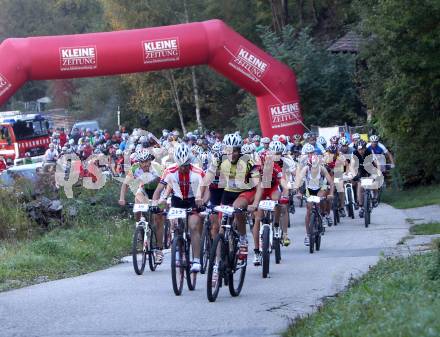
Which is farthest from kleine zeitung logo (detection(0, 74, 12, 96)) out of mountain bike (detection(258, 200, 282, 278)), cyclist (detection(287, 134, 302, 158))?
mountain bike (detection(258, 200, 282, 278))

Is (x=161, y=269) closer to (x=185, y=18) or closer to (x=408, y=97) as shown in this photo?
(x=408, y=97)

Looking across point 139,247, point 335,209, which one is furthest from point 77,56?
point 139,247

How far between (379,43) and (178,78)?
25.4m

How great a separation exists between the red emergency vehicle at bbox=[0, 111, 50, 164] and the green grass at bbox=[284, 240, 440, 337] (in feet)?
109

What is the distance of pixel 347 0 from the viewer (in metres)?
47.0

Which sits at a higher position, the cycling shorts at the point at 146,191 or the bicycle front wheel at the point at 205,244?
the cycling shorts at the point at 146,191

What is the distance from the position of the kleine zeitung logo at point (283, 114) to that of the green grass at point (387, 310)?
61.1ft

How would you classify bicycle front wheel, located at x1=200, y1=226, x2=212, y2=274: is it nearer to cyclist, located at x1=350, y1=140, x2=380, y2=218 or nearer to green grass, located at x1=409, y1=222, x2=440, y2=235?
green grass, located at x1=409, y1=222, x2=440, y2=235

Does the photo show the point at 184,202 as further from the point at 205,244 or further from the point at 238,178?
the point at 238,178

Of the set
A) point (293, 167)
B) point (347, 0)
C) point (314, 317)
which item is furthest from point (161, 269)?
point (347, 0)

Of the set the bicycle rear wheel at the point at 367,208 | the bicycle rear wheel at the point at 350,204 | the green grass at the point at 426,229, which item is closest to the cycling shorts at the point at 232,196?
the green grass at the point at 426,229

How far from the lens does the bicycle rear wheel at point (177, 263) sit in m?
11.7

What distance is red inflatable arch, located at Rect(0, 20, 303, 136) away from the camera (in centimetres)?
2672

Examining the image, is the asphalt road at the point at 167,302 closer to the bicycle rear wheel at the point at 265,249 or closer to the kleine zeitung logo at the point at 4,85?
the bicycle rear wheel at the point at 265,249
